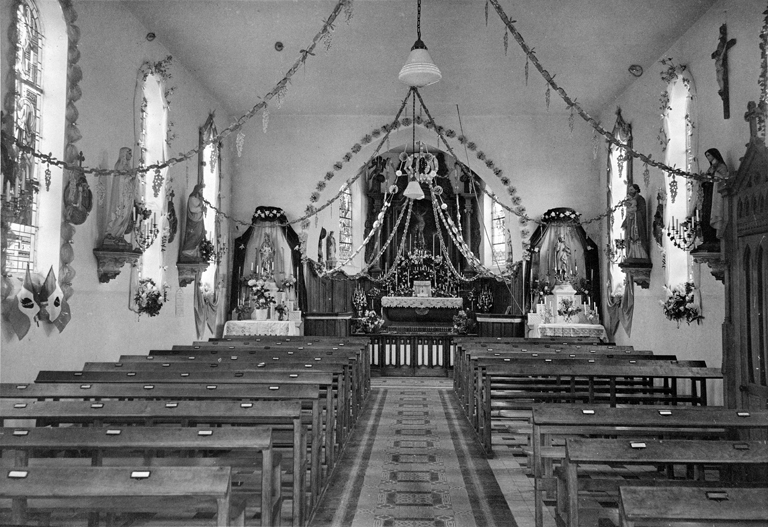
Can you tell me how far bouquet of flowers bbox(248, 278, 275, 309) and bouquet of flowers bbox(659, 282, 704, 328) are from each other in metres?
7.68

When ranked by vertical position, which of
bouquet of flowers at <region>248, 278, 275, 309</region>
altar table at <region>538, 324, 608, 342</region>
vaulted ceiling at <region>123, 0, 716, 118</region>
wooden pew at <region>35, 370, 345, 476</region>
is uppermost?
vaulted ceiling at <region>123, 0, 716, 118</region>

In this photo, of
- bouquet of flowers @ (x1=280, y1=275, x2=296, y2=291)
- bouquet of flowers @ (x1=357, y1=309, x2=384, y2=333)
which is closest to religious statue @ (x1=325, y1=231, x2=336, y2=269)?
bouquet of flowers @ (x1=280, y1=275, x2=296, y2=291)

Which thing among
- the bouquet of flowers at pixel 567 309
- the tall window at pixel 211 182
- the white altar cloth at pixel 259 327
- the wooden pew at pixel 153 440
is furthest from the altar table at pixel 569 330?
the wooden pew at pixel 153 440

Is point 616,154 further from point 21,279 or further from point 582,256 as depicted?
point 21,279

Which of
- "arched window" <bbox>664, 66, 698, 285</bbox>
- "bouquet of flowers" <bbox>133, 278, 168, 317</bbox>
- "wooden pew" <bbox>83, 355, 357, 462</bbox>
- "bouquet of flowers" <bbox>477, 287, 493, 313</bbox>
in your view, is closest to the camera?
"wooden pew" <bbox>83, 355, 357, 462</bbox>

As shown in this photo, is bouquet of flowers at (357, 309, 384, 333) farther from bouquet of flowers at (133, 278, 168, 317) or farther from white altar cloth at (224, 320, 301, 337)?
bouquet of flowers at (133, 278, 168, 317)

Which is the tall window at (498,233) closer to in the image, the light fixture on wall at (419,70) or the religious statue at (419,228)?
the religious statue at (419,228)

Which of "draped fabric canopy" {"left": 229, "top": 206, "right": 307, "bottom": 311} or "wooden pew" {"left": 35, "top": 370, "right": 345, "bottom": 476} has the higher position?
"draped fabric canopy" {"left": 229, "top": 206, "right": 307, "bottom": 311}

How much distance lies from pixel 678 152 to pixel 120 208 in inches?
333

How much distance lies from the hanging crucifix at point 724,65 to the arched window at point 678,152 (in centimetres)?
122

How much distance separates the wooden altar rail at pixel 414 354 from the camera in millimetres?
14422

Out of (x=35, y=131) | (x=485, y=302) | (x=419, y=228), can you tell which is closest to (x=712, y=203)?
(x=35, y=131)

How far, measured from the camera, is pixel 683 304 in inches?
380

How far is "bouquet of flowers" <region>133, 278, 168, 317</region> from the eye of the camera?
9.97 metres
